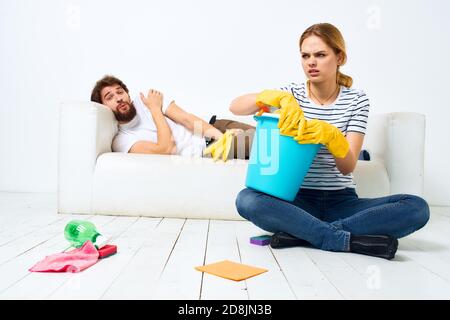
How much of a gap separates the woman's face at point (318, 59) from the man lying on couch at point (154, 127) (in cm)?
69

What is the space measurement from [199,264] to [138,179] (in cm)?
88

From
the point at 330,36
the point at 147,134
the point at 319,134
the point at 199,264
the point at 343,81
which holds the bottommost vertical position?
the point at 199,264

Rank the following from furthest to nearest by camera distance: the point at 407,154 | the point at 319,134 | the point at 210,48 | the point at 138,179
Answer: the point at 210,48 → the point at 407,154 → the point at 138,179 → the point at 319,134

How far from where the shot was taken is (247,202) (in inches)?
55.8

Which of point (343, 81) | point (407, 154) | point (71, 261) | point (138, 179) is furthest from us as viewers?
point (407, 154)

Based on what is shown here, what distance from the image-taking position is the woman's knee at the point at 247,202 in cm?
140

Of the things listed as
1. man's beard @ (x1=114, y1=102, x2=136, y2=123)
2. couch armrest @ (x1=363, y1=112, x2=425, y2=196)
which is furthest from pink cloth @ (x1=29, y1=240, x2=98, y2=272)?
couch armrest @ (x1=363, y1=112, x2=425, y2=196)

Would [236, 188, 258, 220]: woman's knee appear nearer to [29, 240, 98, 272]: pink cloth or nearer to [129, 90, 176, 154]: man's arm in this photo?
[29, 240, 98, 272]: pink cloth

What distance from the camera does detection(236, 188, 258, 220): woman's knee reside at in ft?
4.59

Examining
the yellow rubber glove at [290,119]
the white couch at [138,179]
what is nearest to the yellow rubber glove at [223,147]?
the white couch at [138,179]

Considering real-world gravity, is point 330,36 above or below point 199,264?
→ above

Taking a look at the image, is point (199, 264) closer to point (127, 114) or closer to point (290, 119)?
point (290, 119)

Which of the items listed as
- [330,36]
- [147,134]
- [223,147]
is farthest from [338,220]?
[147,134]

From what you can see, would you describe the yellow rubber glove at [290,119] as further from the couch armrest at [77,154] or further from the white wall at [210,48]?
the white wall at [210,48]
